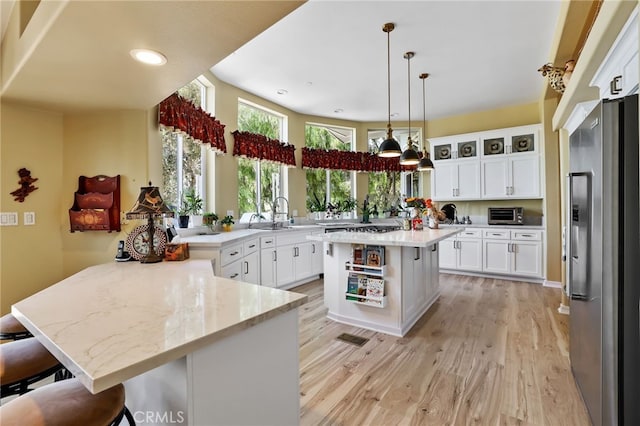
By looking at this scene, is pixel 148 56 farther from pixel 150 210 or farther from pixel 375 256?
pixel 375 256

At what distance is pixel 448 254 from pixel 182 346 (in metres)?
5.35

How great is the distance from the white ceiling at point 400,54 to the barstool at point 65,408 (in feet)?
9.69

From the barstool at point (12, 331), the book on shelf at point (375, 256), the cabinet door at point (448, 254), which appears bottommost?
the cabinet door at point (448, 254)

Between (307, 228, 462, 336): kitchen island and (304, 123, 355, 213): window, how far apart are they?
2.63m

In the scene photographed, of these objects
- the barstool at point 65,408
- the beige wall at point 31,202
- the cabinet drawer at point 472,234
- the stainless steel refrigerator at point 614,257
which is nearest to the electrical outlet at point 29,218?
the beige wall at point 31,202

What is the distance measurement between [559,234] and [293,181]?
14.0 feet

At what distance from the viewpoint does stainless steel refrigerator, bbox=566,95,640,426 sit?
51.2 inches

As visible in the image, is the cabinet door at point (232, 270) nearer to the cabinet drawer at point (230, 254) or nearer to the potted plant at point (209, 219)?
the cabinet drawer at point (230, 254)

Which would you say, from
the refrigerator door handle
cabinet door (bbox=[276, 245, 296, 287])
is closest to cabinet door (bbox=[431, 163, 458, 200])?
cabinet door (bbox=[276, 245, 296, 287])

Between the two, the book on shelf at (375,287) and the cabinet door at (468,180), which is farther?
the cabinet door at (468,180)

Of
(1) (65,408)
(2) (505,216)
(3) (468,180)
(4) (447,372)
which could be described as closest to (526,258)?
(2) (505,216)

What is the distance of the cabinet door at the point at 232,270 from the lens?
289cm

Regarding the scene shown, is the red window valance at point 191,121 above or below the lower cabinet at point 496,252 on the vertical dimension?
above

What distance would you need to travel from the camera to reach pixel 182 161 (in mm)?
3473
